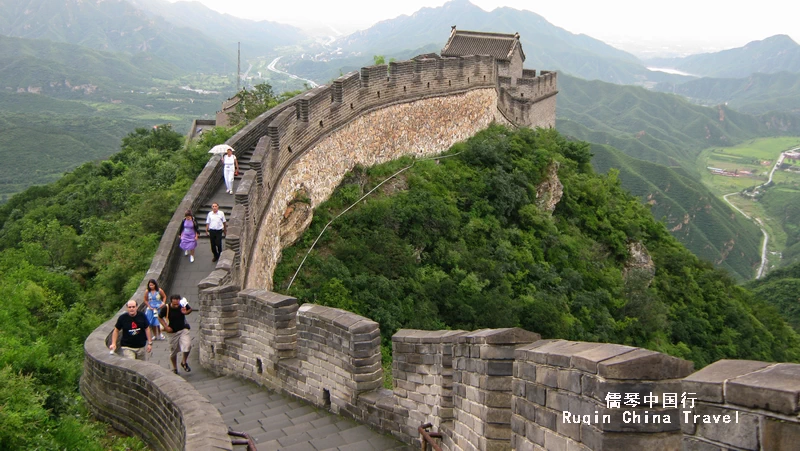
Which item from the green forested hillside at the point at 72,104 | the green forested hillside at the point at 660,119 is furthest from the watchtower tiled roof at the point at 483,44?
the green forested hillside at the point at 660,119

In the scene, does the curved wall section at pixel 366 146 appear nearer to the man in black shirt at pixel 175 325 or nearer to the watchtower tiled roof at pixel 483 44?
the man in black shirt at pixel 175 325

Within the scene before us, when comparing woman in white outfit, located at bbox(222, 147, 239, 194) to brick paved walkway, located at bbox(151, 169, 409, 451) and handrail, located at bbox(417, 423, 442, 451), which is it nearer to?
brick paved walkway, located at bbox(151, 169, 409, 451)

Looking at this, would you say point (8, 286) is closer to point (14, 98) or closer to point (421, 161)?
point (421, 161)

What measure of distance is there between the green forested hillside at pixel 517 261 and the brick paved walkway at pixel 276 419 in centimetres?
419

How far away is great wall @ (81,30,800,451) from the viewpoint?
2.46m

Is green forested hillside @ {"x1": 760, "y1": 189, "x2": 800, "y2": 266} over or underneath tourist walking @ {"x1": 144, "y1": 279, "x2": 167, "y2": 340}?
underneath

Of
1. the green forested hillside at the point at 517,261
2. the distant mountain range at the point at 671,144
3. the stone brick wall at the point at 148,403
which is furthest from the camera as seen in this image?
the distant mountain range at the point at 671,144

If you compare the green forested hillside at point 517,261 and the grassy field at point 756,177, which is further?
the grassy field at point 756,177

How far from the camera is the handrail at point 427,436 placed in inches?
198

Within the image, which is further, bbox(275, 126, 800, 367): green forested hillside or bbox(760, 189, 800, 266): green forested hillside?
bbox(760, 189, 800, 266): green forested hillside

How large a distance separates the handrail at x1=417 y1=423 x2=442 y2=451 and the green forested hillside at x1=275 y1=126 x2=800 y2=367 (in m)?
7.08

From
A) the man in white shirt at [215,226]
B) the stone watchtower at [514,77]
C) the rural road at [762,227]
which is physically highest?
the stone watchtower at [514,77]

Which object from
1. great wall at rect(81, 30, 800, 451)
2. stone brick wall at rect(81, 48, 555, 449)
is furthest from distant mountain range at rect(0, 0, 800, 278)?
great wall at rect(81, 30, 800, 451)

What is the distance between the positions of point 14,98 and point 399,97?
120 m
